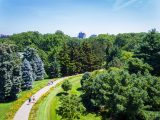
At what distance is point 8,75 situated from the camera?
56812mm

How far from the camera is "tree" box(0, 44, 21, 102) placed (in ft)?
185

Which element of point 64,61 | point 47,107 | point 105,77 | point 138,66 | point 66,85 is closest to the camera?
point 105,77

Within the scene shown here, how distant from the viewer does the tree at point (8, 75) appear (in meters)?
56.5

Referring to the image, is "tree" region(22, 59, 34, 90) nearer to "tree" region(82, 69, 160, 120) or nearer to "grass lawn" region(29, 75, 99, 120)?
"grass lawn" region(29, 75, 99, 120)

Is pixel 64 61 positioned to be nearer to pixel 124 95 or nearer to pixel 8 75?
pixel 8 75

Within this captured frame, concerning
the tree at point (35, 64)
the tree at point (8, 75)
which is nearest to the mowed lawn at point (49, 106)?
the tree at point (8, 75)

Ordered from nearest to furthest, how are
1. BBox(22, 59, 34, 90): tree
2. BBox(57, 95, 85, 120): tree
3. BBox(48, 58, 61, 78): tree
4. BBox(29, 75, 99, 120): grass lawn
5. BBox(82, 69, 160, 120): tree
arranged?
BBox(82, 69, 160, 120): tree
BBox(57, 95, 85, 120): tree
BBox(29, 75, 99, 120): grass lawn
BBox(22, 59, 34, 90): tree
BBox(48, 58, 61, 78): tree

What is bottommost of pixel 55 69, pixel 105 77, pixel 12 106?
pixel 12 106

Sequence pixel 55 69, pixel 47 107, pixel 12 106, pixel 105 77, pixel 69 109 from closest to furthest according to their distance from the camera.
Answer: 1. pixel 69 109
2. pixel 105 77
3. pixel 47 107
4. pixel 12 106
5. pixel 55 69

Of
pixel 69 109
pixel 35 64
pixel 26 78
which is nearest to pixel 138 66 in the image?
pixel 69 109

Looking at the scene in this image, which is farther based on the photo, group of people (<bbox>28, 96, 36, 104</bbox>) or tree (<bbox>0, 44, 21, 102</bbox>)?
tree (<bbox>0, 44, 21, 102</bbox>)

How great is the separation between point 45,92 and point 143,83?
77.6 ft

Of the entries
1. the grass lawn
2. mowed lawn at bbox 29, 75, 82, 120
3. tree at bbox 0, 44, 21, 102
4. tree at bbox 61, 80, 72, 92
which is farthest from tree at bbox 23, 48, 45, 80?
tree at bbox 61, 80, 72, 92

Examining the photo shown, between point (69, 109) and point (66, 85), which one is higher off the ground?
point (66, 85)
